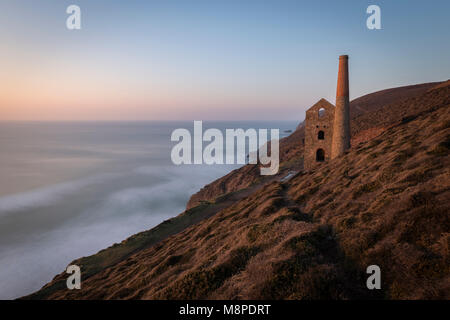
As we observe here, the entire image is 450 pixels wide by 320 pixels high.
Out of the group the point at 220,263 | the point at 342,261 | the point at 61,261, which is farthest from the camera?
the point at 61,261

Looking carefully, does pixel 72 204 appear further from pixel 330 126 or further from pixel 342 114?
pixel 342 114

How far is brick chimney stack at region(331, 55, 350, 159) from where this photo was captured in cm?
2473

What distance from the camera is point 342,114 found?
83.6 ft

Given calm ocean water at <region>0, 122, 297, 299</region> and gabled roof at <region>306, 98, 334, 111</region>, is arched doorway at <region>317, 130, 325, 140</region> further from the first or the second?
calm ocean water at <region>0, 122, 297, 299</region>

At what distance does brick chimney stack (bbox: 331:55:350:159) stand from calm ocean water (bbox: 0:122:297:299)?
43.3 metres

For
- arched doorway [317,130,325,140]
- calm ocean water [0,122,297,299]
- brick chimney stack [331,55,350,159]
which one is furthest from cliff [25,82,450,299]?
calm ocean water [0,122,297,299]

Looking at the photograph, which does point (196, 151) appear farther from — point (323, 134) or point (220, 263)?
point (220, 263)

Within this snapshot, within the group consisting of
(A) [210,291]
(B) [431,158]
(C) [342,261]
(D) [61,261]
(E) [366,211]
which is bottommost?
(D) [61,261]

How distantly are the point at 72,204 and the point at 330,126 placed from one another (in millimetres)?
64593

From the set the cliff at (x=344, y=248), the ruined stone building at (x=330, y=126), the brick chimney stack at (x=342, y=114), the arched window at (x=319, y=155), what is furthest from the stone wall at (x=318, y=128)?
the cliff at (x=344, y=248)

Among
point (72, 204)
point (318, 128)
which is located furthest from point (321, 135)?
point (72, 204)

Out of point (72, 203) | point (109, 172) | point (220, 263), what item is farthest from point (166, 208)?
point (220, 263)
